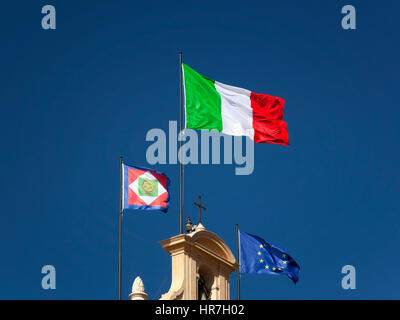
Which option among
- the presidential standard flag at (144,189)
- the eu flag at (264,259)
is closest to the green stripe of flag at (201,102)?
the presidential standard flag at (144,189)

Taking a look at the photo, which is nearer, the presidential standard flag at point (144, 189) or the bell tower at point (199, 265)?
the bell tower at point (199, 265)

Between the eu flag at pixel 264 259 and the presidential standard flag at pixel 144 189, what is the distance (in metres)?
6.00

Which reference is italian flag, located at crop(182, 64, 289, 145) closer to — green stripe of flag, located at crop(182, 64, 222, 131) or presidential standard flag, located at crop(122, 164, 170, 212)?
green stripe of flag, located at crop(182, 64, 222, 131)

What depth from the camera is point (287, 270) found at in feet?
189

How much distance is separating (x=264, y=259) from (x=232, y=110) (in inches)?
300

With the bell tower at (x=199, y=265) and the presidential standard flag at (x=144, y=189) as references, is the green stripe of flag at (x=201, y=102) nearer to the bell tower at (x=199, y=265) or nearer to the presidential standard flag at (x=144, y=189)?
the presidential standard flag at (x=144, y=189)

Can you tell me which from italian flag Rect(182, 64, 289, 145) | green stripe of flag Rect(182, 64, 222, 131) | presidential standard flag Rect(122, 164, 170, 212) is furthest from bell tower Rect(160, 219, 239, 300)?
italian flag Rect(182, 64, 289, 145)

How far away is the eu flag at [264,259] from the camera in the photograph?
5631 cm

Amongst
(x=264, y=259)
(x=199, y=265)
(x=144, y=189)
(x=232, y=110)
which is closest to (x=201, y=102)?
(x=232, y=110)

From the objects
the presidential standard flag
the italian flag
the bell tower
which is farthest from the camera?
the italian flag

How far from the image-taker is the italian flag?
53844mm
